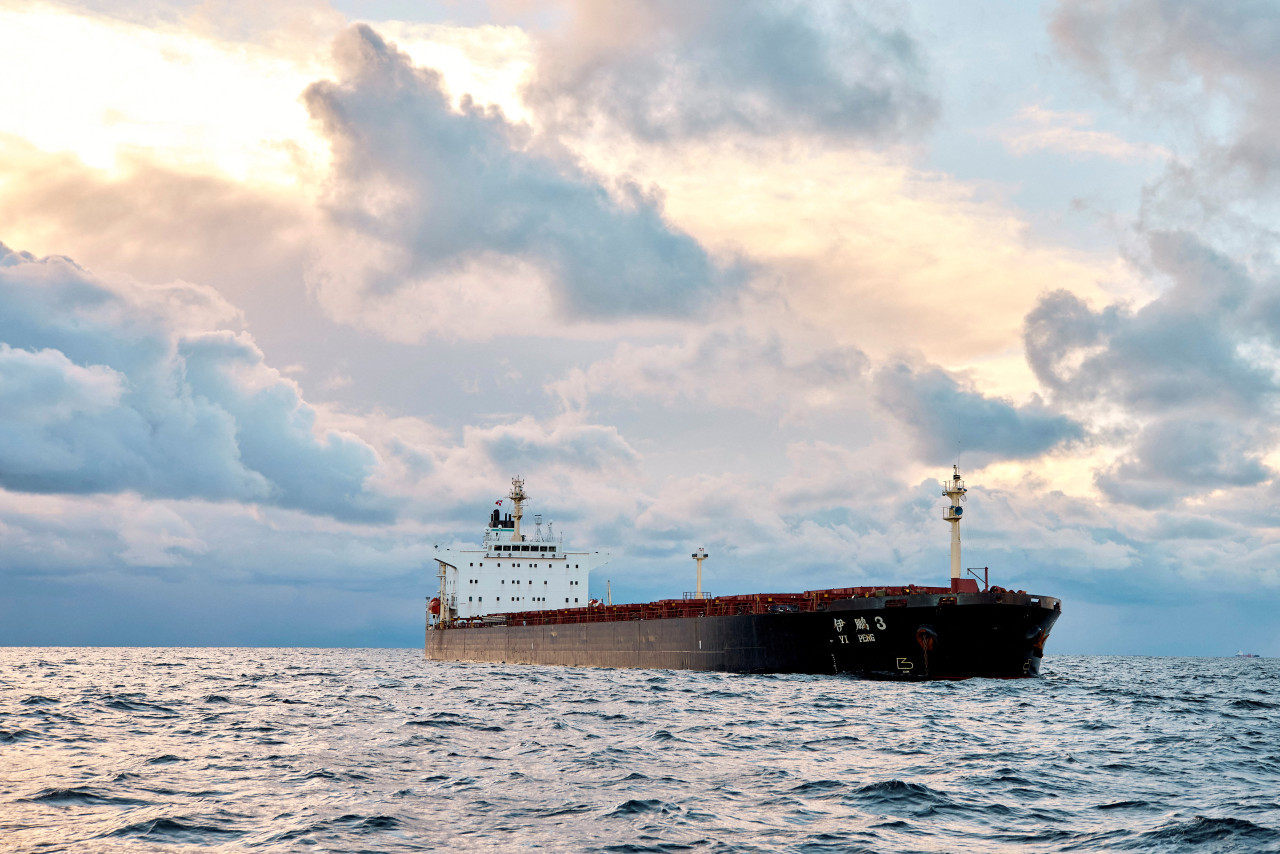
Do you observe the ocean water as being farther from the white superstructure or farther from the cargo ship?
the white superstructure

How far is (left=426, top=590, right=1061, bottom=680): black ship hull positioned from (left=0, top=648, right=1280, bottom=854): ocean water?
4171 millimetres

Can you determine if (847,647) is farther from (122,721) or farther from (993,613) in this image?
(122,721)

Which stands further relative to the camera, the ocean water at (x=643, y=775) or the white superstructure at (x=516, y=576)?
the white superstructure at (x=516, y=576)

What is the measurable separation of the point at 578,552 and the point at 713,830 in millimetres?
59089

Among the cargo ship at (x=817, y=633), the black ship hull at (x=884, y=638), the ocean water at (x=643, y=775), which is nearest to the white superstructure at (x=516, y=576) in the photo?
the cargo ship at (x=817, y=633)

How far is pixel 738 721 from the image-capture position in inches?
885

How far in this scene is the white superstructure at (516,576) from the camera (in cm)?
6950

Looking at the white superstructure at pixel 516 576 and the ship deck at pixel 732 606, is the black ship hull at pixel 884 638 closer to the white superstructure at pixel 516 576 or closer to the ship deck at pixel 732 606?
the ship deck at pixel 732 606

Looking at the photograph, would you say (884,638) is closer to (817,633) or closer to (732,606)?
(817,633)

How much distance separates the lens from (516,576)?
7038 centimetres

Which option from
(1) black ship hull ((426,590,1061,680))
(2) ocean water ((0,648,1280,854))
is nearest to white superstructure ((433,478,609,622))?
(1) black ship hull ((426,590,1061,680))

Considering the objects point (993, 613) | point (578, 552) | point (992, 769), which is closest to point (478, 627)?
point (578, 552)

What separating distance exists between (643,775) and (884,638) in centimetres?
2105

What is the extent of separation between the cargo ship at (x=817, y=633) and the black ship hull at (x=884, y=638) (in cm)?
4
